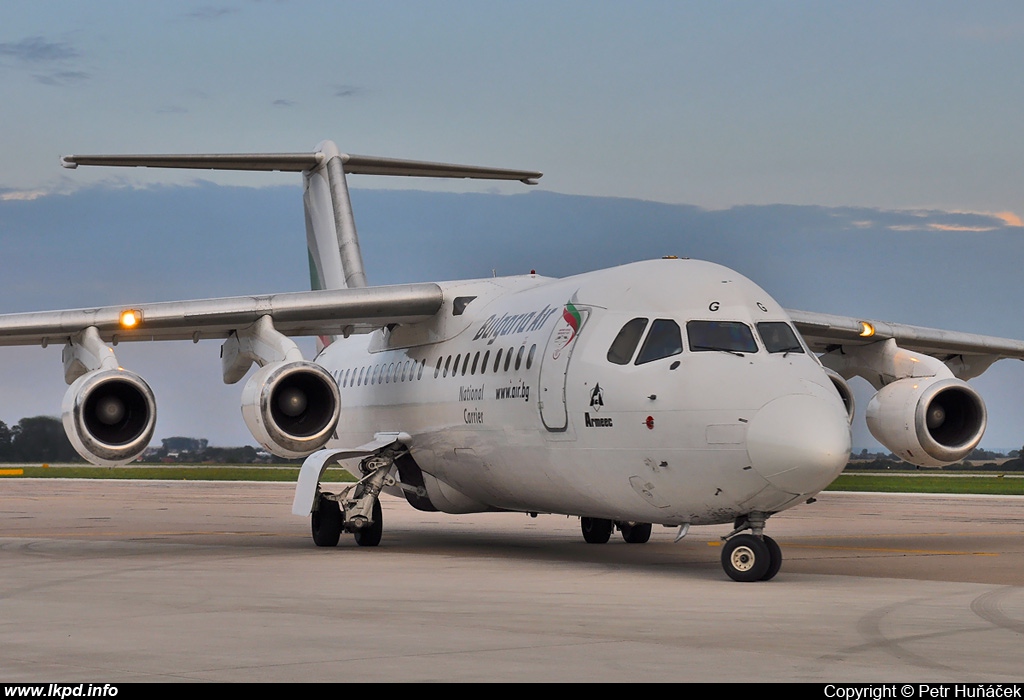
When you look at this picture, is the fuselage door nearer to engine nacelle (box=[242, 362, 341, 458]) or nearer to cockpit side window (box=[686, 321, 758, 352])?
cockpit side window (box=[686, 321, 758, 352])

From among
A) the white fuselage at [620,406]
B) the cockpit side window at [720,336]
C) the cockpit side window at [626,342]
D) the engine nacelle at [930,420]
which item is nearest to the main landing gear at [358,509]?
the white fuselage at [620,406]

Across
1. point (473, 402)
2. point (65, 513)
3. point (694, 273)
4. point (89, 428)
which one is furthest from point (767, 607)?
point (65, 513)

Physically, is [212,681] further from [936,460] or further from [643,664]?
[936,460]

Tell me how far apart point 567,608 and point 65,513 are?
2031cm

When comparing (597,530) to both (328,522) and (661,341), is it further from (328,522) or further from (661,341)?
(661,341)

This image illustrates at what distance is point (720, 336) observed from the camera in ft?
42.0

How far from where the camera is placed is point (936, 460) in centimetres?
1666

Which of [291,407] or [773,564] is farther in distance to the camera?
[291,407]

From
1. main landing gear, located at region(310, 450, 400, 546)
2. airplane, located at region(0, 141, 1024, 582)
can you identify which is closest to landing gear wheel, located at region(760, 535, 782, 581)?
airplane, located at region(0, 141, 1024, 582)

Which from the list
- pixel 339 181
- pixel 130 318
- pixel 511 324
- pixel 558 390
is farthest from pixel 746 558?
pixel 339 181

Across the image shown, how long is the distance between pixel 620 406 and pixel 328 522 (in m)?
6.07

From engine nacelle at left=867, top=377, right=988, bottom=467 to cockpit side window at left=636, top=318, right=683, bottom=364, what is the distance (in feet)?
16.6

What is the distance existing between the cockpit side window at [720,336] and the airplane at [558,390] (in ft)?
0.06

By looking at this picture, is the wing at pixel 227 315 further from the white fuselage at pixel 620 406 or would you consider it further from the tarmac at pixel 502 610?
the tarmac at pixel 502 610
